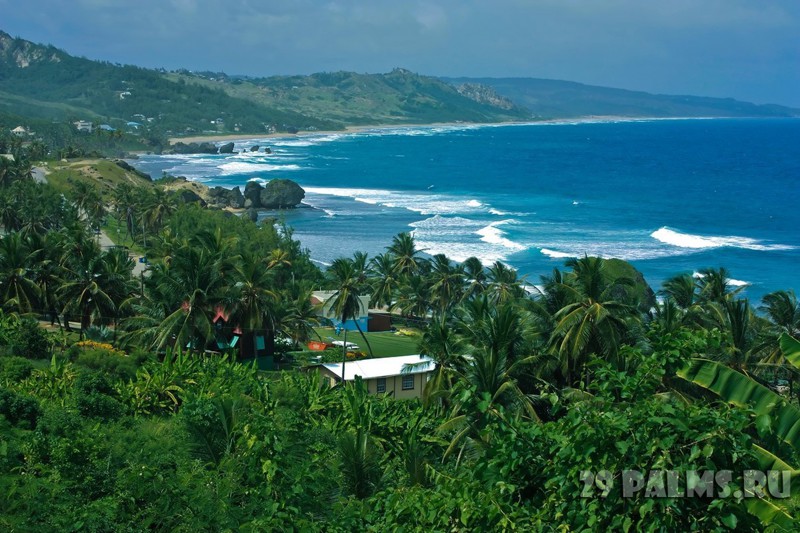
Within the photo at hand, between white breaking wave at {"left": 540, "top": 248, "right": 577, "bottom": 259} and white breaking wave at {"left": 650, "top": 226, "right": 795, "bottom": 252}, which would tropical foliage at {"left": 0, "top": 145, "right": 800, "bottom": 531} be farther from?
white breaking wave at {"left": 650, "top": 226, "right": 795, "bottom": 252}

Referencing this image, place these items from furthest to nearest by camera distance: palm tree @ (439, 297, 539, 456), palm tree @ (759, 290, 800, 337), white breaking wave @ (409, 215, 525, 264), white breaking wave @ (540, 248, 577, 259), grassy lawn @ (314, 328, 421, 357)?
1. white breaking wave @ (409, 215, 525, 264)
2. white breaking wave @ (540, 248, 577, 259)
3. grassy lawn @ (314, 328, 421, 357)
4. palm tree @ (759, 290, 800, 337)
5. palm tree @ (439, 297, 539, 456)

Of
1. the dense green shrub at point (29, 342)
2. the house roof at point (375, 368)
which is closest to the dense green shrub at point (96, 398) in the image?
the dense green shrub at point (29, 342)

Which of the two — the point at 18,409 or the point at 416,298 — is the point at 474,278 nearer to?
the point at 416,298

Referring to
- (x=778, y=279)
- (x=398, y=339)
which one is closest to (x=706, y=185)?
(x=778, y=279)

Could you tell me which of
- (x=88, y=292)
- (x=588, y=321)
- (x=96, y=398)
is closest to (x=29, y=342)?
(x=88, y=292)

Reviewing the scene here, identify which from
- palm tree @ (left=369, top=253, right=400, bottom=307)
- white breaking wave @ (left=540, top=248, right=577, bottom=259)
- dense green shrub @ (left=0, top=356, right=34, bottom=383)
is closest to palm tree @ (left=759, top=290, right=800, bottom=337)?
dense green shrub @ (left=0, top=356, right=34, bottom=383)
